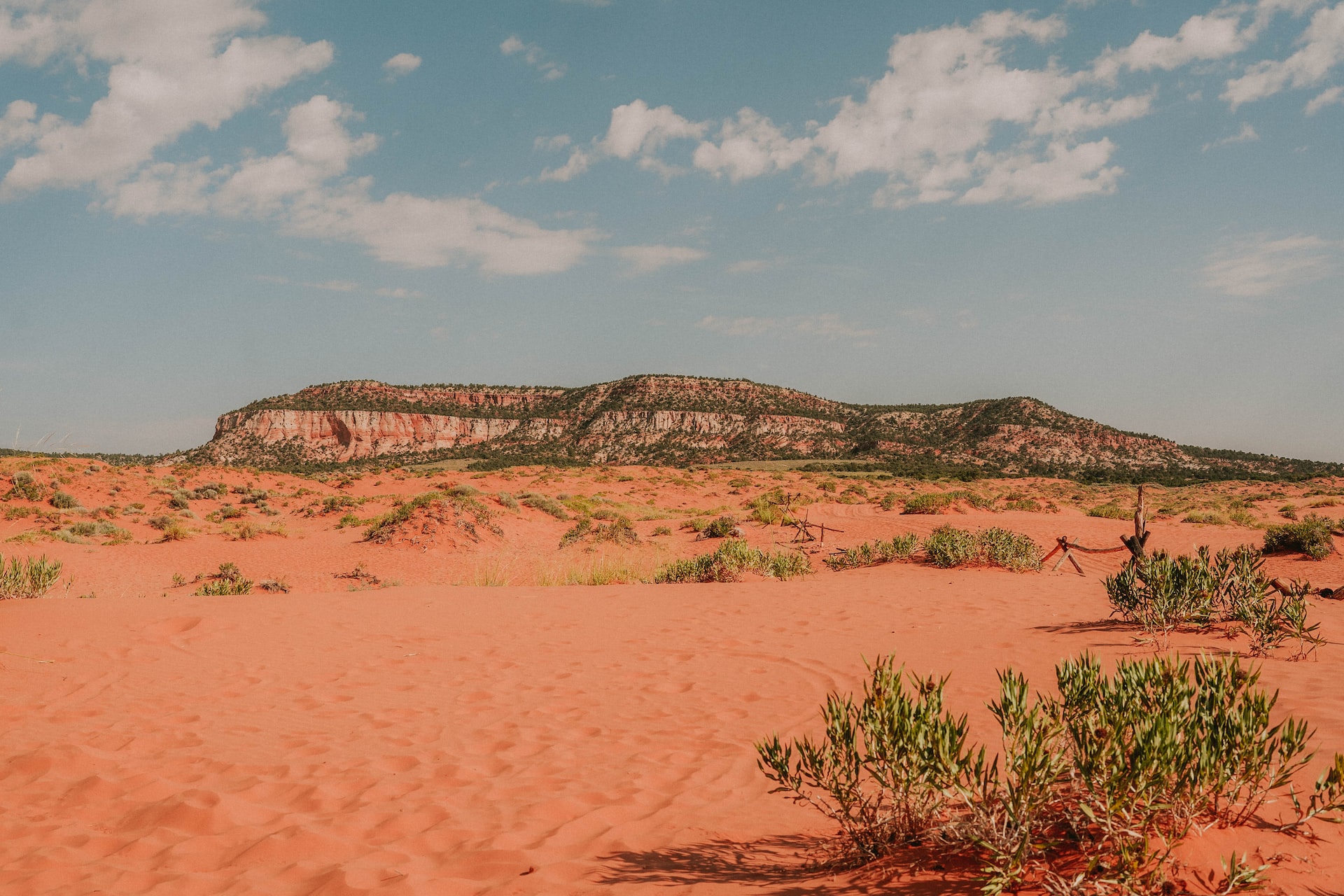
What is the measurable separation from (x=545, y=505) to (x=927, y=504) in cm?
1455

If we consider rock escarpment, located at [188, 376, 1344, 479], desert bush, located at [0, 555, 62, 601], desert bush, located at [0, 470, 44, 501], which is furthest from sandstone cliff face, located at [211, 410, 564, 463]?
desert bush, located at [0, 555, 62, 601]

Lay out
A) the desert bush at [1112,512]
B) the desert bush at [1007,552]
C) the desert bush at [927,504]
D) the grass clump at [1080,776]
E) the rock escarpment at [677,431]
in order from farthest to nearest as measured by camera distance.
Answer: the rock escarpment at [677,431], the desert bush at [927,504], the desert bush at [1112,512], the desert bush at [1007,552], the grass clump at [1080,776]

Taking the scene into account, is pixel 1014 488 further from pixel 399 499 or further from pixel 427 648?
pixel 427 648

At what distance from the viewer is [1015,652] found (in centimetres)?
760

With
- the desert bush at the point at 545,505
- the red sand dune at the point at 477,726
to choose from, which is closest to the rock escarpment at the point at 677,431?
the desert bush at the point at 545,505

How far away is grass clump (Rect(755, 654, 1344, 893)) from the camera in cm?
247

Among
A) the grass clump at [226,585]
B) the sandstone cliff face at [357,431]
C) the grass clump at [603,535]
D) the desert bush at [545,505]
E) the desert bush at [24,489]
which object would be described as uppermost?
the sandstone cliff face at [357,431]

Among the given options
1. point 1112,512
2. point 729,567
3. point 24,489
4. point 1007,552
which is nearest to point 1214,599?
point 1007,552

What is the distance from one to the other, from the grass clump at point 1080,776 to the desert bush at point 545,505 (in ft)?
78.0

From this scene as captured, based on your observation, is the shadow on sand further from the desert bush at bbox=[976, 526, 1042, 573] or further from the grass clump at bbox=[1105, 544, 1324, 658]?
the desert bush at bbox=[976, 526, 1042, 573]

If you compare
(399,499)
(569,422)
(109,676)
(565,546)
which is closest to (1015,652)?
(109,676)

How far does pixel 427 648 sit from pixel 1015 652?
679 centimetres

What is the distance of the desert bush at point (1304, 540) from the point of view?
15430 mm

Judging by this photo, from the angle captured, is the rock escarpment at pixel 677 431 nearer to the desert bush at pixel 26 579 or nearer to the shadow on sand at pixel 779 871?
the desert bush at pixel 26 579
